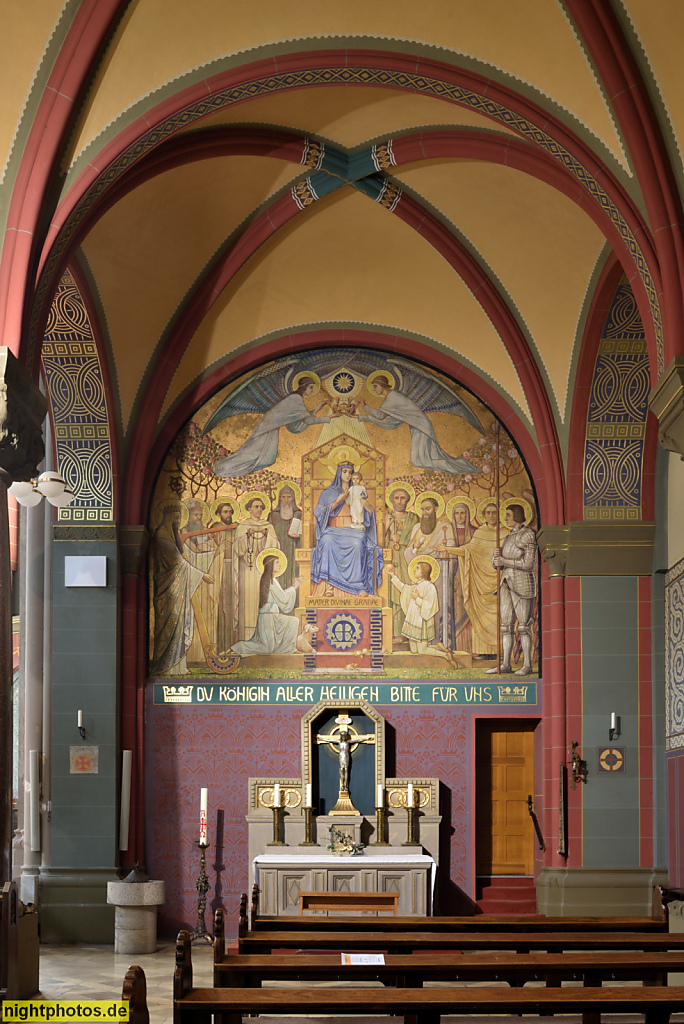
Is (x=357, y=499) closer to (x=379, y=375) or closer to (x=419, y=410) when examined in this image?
(x=419, y=410)

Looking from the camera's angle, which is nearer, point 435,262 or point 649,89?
point 649,89

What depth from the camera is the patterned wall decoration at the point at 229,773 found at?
12.8m

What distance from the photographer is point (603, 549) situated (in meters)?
12.6

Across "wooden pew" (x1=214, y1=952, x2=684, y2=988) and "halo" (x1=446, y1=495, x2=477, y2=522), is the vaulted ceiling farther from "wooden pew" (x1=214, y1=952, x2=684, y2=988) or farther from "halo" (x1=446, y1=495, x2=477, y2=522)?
"wooden pew" (x1=214, y1=952, x2=684, y2=988)

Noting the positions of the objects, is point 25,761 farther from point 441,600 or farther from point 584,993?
point 584,993

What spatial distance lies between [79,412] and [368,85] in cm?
485

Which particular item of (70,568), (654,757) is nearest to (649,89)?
(654,757)

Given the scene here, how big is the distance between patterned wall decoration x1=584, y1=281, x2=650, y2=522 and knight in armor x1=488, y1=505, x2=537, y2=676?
36.4 inches

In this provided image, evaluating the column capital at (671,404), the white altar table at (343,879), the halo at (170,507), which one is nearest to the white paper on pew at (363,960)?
the column capital at (671,404)

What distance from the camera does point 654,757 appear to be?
12.2 m

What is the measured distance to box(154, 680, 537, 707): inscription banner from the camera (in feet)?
42.7

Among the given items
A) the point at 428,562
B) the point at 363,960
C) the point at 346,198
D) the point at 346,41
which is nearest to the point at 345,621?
the point at 428,562

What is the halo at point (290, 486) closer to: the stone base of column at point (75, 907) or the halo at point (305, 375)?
the halo at point (305, 375)

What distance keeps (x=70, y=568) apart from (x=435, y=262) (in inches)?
200
